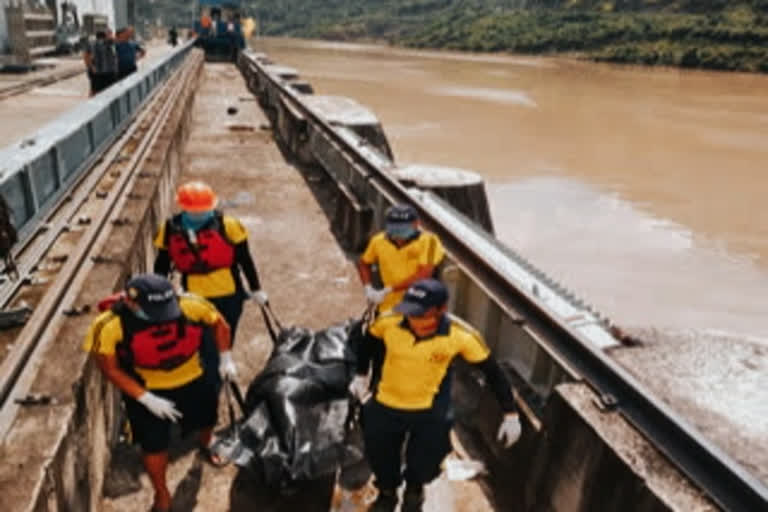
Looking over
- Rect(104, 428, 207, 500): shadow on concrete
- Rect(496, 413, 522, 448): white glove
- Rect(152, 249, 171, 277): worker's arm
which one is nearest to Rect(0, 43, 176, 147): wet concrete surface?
Rect(152, 249, 171, 277): worker's arm

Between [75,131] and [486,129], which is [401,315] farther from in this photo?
[486,129]

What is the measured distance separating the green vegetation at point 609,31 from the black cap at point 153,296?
69141mm

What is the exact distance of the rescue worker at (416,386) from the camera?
3443mm

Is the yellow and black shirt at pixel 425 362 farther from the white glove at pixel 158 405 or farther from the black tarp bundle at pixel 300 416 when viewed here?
the white glove at pixel 158 405

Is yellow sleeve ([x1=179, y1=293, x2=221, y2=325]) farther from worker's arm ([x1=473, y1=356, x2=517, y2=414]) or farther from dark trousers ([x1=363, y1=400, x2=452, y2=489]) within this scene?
worker's arm ([x1=473, y1=356, x2=517, y2=414])

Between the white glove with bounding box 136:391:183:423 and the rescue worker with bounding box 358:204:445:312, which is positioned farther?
the rescue worker with bounding box 358:204:445:312

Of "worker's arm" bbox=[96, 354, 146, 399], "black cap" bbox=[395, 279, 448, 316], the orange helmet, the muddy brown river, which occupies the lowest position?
the muddy brown river

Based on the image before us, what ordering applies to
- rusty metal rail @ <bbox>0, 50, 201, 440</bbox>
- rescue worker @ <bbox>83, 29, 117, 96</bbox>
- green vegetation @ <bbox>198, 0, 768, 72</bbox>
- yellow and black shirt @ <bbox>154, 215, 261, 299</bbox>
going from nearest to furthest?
rusty metal rail @ <bbox>0, 50, 201, 440</bbox>
yellow and black shirt @ <bbox>154, 215, 261, 299</bbox>
rescue worker @ <bbox>83, 29, 117, 96</bbox>
green vegetation @ <bbox>198, 0, 768, 72</bbox>

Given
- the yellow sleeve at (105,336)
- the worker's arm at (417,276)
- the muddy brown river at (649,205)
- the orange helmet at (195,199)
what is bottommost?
the muddy brown river at (649,205)

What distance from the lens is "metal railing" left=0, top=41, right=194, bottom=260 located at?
18.8ft

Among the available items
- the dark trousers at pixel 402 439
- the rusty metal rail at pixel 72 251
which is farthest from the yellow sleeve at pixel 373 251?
the rusty metal rail at pixel 72 251

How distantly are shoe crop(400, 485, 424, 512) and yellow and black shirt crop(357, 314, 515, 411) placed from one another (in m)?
0.65

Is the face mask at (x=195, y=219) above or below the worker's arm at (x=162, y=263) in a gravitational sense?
above

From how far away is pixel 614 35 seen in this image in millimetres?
78812
